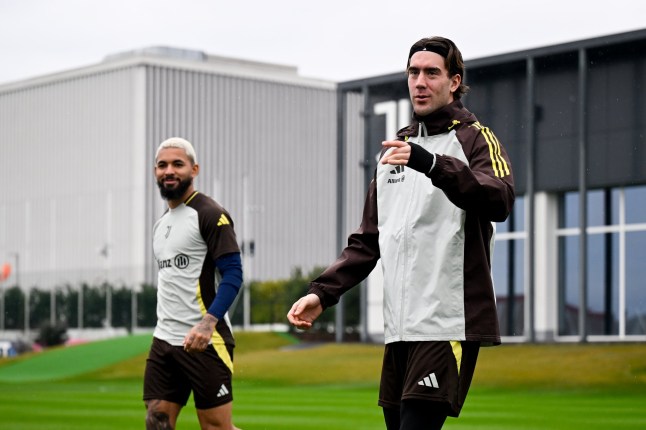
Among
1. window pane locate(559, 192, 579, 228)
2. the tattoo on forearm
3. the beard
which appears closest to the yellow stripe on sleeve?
the beard

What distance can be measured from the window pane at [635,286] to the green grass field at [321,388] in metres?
3.44

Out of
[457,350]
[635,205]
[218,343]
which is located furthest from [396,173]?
[635,205]


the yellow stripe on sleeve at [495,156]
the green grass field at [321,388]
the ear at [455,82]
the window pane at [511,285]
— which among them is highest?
the ear at [455,82]

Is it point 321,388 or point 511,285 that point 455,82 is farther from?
point 511,285

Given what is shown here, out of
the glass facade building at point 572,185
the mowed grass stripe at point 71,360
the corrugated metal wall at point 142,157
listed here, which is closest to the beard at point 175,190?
the glass facade building at point 572,185

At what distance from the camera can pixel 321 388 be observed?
33500 millimetres

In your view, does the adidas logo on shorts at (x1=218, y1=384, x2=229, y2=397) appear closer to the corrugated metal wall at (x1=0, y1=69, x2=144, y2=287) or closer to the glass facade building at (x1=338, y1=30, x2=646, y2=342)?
the glass facade building at (x1=338, y1=30, x2=646, y2=342)

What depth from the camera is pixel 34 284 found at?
7325 centimetres

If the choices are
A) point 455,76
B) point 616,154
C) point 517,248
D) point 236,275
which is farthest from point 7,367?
point 455,76

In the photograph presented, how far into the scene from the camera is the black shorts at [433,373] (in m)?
6.41

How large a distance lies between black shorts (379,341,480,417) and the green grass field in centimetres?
1127

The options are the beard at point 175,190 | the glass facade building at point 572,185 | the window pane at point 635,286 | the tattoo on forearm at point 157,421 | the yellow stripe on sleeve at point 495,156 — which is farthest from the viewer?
the window pane at point 635,286

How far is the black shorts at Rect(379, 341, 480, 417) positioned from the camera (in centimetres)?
641

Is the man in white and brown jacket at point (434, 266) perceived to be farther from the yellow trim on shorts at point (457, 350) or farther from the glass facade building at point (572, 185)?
the glass facade building at point (572, 185)
